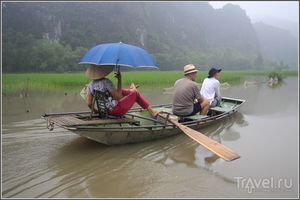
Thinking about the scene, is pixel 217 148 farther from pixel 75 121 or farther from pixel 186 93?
pixel 75 121

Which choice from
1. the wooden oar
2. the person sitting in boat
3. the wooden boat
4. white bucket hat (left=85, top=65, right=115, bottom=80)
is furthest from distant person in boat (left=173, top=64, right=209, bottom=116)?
white bucket hat (left=85, top=65, right=115, bottom=80)

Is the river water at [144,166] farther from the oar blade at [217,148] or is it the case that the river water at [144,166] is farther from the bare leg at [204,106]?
the bare leg at [204,106]

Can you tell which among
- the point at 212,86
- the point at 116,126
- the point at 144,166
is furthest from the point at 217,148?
the point at 212,86

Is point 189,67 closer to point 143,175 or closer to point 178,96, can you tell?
point 178,96

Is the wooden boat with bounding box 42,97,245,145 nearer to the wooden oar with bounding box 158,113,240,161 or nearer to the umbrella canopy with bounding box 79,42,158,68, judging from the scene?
the wooden oar with bounding box 158,113,240,161

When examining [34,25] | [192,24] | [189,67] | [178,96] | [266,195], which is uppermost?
[192,24]

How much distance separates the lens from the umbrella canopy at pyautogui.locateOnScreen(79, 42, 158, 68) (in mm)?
4375

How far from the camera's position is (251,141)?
18.8ft

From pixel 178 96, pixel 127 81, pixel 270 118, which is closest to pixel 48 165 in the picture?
pixel 178 96

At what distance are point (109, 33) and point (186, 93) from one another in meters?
39.9

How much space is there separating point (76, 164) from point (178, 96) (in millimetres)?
2170

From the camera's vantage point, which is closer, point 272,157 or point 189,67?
point 272,157

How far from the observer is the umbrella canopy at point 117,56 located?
4375mm

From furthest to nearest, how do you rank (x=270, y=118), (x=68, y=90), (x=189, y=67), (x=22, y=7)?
(x=22, y=7) < (x=68, y=90) < (x=270, y=118) < (x=189, y=67)
